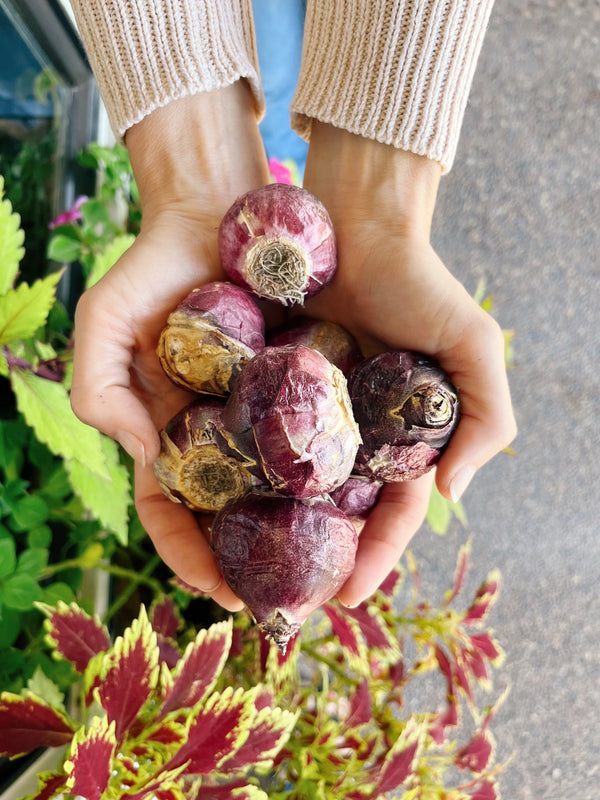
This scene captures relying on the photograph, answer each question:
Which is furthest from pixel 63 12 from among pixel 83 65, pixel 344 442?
pixel 344 442

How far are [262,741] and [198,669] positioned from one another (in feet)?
0.32

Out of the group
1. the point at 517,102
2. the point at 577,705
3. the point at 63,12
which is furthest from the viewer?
the point at 517,102

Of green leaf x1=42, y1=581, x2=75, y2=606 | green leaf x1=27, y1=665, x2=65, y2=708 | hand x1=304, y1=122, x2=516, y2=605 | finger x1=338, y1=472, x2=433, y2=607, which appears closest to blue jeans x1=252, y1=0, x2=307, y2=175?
hand x1=304, y1=122, x2=516, y2=605

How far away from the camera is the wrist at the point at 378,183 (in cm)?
85

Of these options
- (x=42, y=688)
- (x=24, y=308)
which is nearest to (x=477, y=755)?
(x=42, y=688)

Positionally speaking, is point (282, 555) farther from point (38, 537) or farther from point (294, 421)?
point (38, 537)

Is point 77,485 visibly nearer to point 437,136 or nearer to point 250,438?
point 250,438

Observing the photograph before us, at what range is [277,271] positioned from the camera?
2.44 ft

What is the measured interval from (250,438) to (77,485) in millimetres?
297

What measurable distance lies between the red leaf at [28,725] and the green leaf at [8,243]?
45 centimetres

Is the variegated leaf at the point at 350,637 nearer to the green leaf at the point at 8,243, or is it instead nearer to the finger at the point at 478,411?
the finger at the point at 478,411

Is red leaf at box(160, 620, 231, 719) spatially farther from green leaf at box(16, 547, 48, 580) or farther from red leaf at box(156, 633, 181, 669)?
green leaf at box(16, 547, 48, 580)

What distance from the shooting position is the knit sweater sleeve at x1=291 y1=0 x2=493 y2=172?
81 cm

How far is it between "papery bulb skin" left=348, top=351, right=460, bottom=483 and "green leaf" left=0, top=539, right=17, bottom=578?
429mm
